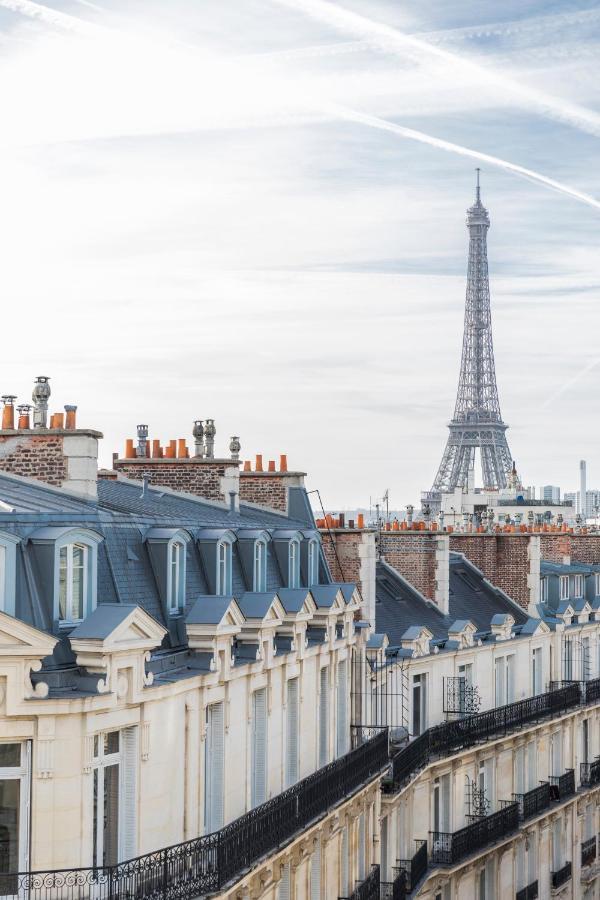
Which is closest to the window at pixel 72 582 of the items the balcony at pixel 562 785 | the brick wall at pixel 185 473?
the brick wall at pixel 185 473

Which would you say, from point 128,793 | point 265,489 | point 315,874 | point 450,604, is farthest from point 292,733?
point 450,604

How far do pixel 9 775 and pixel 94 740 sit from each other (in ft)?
3.81

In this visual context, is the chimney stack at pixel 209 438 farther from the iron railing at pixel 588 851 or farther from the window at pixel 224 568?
the iron railing at pixel 588 851

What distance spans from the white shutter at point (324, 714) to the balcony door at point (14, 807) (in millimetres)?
10676

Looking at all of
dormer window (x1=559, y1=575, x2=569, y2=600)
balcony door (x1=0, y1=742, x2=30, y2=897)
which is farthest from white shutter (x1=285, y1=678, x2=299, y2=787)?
dormer window (x1=559, y1=575, x2=569, y2=600)

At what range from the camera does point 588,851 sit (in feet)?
148

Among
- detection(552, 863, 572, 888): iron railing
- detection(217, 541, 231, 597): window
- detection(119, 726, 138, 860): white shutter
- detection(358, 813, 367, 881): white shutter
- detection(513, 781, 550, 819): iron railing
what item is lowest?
detection(552, 863, 572, 888): iron railing

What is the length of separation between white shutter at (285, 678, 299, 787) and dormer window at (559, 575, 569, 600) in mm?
22781

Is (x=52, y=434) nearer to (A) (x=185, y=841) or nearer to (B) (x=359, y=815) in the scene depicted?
(A) (x=185, y=841)

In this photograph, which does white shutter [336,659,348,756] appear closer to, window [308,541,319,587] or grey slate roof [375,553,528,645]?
window [308,541,319,587]

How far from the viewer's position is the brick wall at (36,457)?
21.2 meters

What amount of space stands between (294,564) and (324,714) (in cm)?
310

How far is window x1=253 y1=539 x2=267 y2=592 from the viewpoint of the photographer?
22859 millimetres

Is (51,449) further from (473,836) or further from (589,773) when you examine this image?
(589,773)
